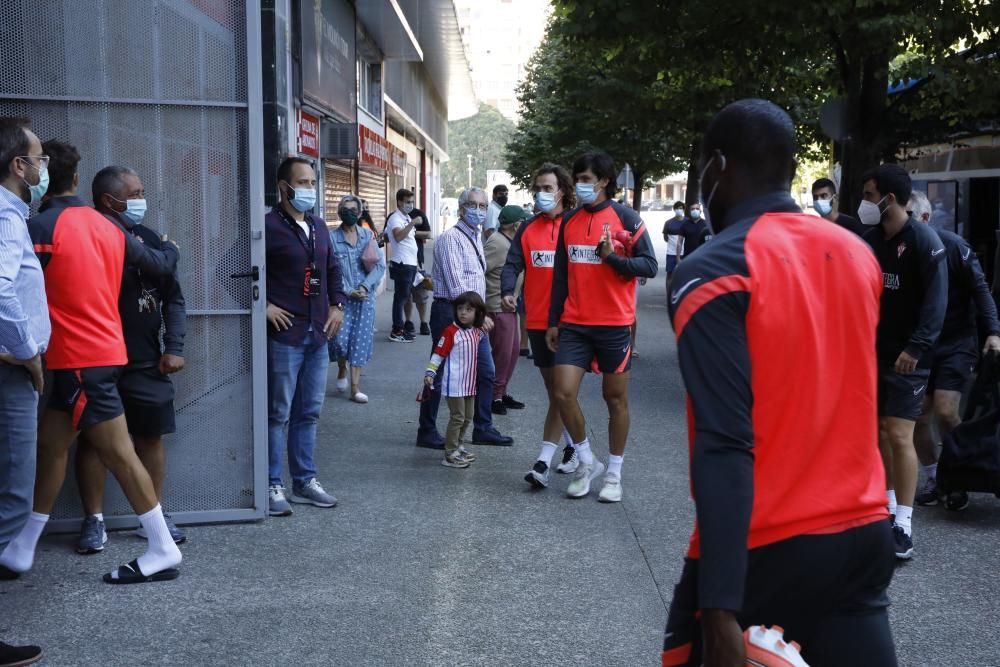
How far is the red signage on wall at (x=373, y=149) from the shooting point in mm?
22609

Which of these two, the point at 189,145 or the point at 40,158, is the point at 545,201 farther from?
the point at 40,158

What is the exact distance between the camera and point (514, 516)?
6.71 metres

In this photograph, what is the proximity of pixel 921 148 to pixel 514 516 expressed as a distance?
1271 centimetres

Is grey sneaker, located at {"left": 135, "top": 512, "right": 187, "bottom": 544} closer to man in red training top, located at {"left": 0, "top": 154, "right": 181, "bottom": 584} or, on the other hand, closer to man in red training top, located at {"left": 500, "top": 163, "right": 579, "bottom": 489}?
man in red training top, located at {"left": 0, "top": 154, "right": 181, "bottom": 584}

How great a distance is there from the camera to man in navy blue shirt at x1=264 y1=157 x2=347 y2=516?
655 cm

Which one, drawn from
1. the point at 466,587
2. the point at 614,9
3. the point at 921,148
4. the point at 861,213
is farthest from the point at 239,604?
the point at 921,148

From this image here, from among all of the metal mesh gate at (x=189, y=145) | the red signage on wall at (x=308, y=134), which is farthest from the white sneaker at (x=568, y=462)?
the red signage on wall at (x=308, y=134)

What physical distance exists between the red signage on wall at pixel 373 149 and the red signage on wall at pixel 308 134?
3.98 meters

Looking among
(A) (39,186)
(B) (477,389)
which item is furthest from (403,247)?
(A) (39,186)

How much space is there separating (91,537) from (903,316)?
13.4ft

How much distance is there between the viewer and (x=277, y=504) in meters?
6.64

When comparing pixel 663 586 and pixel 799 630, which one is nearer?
pixel 799 630

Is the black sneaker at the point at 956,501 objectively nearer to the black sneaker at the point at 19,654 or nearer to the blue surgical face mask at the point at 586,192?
the blue surgical face mask at the point at 586,192

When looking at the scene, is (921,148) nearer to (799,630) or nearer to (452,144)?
(799,630)
